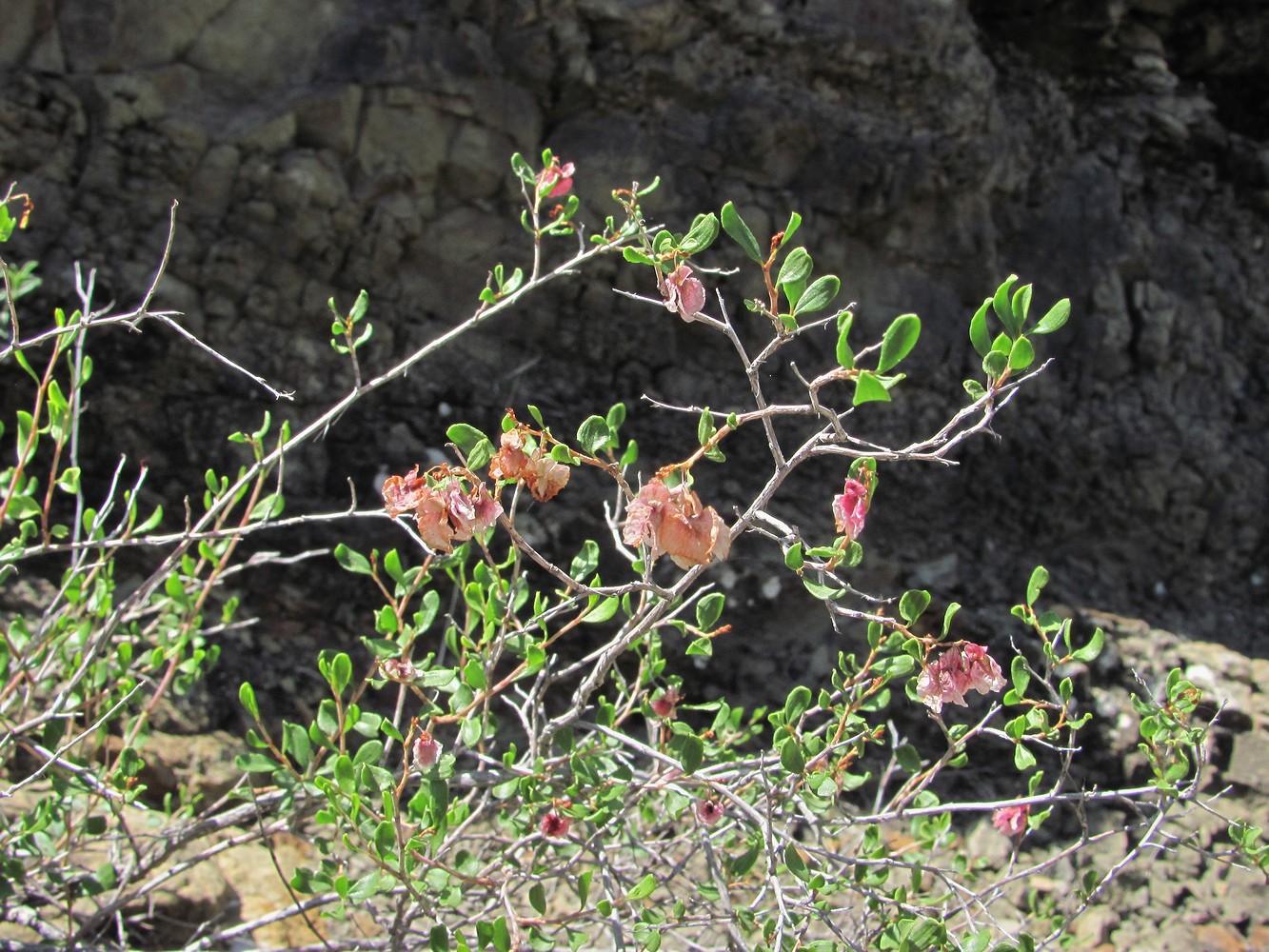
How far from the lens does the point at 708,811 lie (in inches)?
60.6

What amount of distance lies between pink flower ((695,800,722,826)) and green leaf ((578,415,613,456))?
606 mm

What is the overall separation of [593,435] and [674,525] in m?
0.21

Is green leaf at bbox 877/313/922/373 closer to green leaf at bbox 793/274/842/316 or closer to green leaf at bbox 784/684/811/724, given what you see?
green leaf at bbox 793/274/842/316

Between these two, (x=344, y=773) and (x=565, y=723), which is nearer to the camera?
(x=344, y=773)

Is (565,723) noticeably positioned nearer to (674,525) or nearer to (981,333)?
(674,525)

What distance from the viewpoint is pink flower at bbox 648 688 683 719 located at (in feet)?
5.39

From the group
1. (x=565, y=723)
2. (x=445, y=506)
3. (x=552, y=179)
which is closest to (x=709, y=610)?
(x=565, y=723)

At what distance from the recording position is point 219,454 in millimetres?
2725

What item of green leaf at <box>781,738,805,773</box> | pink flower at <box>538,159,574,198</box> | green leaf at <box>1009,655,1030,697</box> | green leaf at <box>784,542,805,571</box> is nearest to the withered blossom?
green leaf at <box>784,542,805,571</box>

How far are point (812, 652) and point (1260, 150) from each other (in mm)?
2847

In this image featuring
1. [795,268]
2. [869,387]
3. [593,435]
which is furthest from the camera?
[593,435]

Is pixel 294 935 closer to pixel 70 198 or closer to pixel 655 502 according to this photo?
pixel 655 502

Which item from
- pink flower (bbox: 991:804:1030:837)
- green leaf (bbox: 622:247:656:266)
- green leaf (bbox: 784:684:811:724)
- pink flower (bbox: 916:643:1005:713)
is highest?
green leaf (bbox: 622:247:656:266)

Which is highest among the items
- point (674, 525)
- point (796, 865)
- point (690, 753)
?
point (674, 525)
